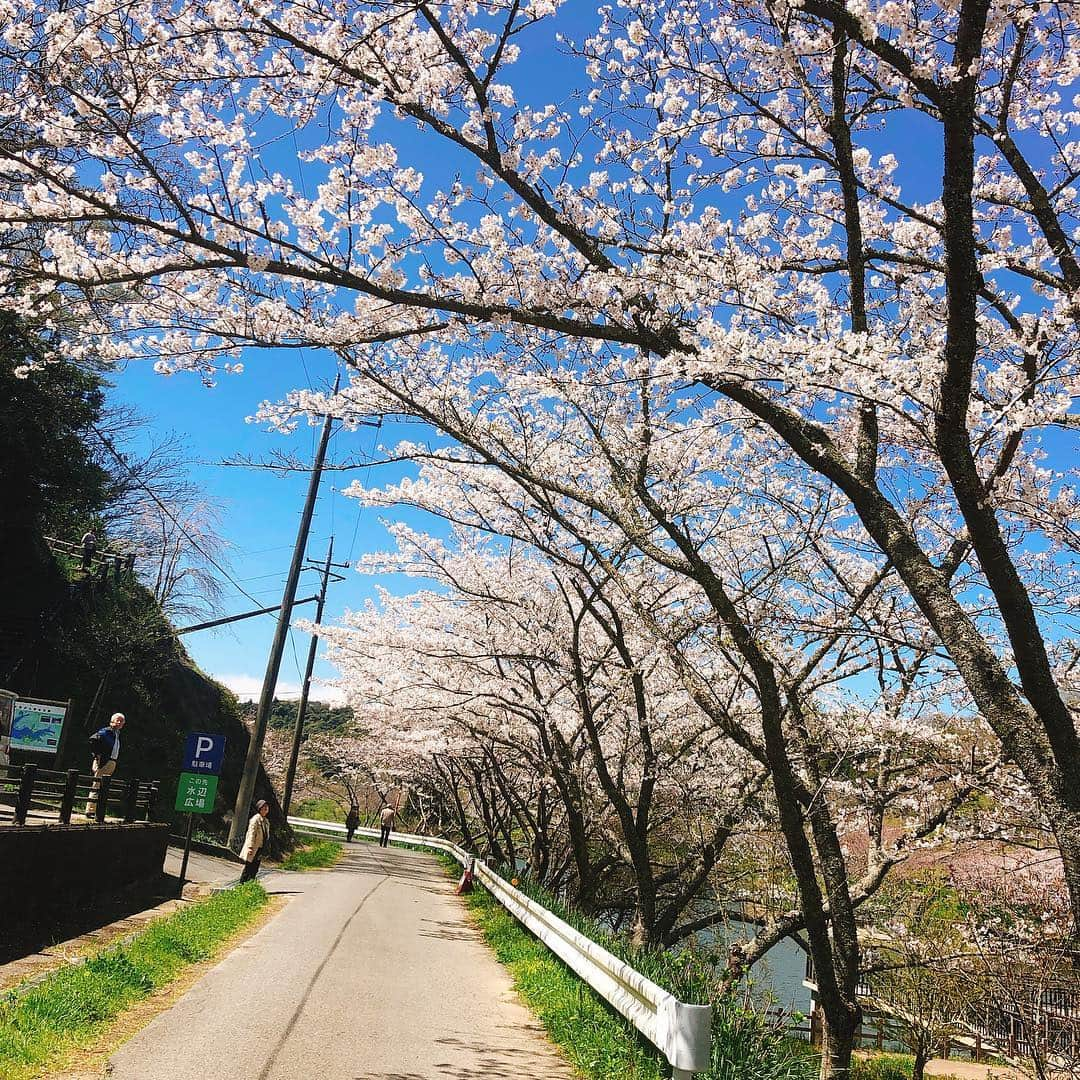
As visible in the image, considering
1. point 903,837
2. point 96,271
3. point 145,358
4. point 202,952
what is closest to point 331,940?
point 202,952

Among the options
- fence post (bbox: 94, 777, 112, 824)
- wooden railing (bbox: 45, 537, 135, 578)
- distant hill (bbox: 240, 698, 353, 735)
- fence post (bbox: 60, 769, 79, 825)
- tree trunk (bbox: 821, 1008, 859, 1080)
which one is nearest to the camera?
tree trunk (bbox: 821, 1008, 859, 1080)

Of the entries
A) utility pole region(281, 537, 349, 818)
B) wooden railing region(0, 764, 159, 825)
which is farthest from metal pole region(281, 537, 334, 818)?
wooden railing region(0, 764, 159, 825)

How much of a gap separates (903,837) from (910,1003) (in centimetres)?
514

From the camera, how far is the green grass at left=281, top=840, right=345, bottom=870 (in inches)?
815

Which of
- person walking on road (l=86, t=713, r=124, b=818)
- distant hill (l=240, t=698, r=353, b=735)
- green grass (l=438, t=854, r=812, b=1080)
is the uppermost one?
distant hill (l=240, t=698, r=353, b=735)

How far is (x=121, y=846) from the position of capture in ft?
35.7

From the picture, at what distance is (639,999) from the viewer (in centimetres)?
534

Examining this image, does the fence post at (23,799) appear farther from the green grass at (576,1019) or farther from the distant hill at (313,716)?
the distant hill at (313,716)

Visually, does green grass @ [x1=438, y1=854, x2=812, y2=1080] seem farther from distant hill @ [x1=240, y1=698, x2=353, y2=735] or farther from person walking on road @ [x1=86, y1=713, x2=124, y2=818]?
distant hill @ [x1=240, y1=698, x2=353, y2=735]

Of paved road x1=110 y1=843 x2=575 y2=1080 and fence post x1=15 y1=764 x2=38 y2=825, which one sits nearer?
paved road x1=110 y1=843 x2=575 y2=1080

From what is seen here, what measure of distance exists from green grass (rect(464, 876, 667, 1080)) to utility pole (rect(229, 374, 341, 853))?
844 centimetres

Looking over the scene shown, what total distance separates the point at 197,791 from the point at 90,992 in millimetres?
6925

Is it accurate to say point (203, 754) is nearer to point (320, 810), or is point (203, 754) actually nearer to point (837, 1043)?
point (837, 1043)

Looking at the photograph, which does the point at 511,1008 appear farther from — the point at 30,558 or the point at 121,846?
the point at 30,558
